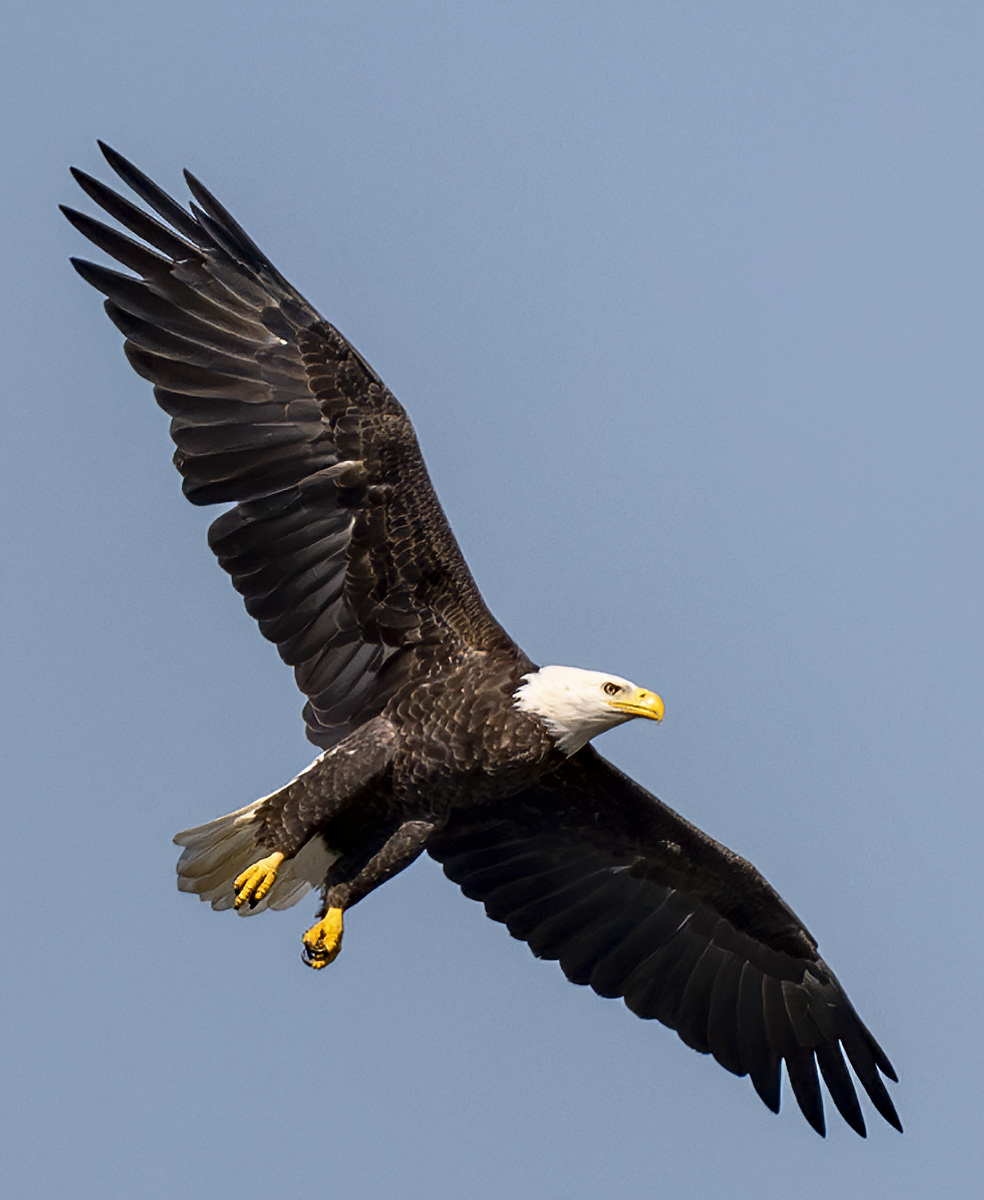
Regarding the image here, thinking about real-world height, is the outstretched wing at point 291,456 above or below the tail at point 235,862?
above

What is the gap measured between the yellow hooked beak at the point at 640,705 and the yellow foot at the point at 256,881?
6.20ft

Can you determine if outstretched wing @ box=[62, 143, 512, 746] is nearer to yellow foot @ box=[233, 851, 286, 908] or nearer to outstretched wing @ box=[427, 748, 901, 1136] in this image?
yellow foot @ box=[233, 851, 286, 908]

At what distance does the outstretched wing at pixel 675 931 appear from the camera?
42.5 feet

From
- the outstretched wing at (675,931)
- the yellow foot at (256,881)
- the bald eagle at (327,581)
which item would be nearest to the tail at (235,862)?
the bald eagle at (327,581)

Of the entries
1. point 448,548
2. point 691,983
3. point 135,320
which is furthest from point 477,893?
point 135,320

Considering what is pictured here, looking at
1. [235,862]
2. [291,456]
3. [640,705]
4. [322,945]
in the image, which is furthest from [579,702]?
[235,862]

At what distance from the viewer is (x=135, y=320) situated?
11.8 m

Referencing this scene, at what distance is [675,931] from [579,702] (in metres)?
2.59

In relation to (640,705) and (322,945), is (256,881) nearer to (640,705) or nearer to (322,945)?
(322,945)

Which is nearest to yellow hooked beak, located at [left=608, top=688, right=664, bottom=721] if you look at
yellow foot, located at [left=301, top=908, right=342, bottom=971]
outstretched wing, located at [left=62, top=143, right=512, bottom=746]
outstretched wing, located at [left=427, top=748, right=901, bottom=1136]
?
outstretched wing, located at [left=62, top=143, right=512, bottom=746]

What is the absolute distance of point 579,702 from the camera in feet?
37.2

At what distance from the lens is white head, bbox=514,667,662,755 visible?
11344mm

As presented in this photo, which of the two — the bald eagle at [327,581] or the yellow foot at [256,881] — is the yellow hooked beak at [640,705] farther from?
the yellow foot at [256,881]

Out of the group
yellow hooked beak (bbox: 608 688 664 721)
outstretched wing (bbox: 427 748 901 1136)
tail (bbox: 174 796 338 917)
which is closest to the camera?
yellow hooked beak (bbox: 608 688 664 721)
